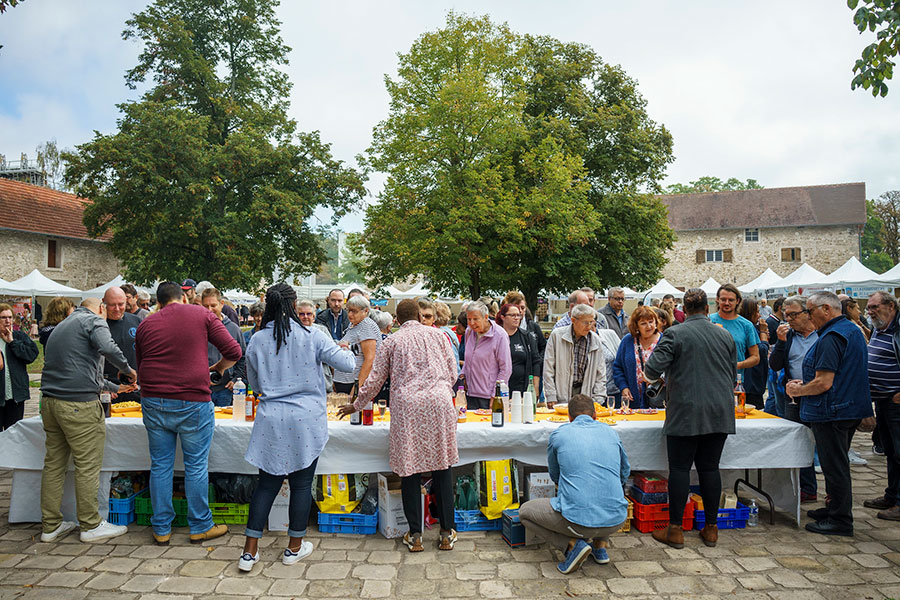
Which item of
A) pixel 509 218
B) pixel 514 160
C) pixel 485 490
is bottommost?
pixel 485 490

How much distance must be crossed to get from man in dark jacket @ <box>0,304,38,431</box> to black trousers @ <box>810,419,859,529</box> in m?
6.40

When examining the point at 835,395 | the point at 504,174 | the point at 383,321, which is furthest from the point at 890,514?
the point at 504,174

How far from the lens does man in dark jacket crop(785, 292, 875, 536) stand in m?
4.08

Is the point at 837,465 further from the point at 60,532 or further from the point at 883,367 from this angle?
the point at 60,532

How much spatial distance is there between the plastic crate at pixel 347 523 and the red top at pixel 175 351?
1259 millimetres

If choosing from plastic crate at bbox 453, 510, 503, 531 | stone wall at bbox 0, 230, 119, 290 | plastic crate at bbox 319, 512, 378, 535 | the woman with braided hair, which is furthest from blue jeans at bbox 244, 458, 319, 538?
stone wall at bbox 0, 230, 119, 290

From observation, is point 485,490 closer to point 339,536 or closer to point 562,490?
point 562,490

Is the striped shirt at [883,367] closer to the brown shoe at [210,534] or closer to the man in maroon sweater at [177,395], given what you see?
the man in maroon sweater at [177,395]

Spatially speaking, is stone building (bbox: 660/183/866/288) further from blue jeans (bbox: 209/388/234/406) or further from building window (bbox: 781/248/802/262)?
blue jeans (bbox: 209/388/234/406)

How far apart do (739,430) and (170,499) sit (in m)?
4.18

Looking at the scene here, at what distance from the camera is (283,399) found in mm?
3637

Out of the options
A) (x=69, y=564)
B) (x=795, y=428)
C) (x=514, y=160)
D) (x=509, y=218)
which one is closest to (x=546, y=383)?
(x=795, y=428)

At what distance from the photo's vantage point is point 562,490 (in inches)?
145

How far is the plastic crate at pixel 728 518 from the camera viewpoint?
14.2 ft
